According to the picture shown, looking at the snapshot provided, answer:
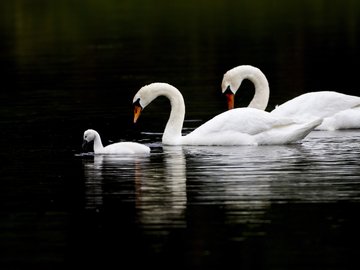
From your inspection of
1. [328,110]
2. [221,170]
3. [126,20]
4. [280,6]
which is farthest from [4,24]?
[221,170]

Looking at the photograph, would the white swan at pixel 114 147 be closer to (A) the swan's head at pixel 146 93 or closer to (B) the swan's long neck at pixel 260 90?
(A) the swan's head at pixel 146 93

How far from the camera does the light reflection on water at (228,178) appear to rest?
14930 mm

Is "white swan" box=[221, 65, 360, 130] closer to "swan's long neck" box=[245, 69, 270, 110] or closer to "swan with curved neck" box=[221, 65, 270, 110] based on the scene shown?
"swan with curved neck" box=[221, 65, 270, 110]

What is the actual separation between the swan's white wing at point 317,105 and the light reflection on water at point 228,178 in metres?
2.05

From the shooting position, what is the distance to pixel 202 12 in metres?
63.3

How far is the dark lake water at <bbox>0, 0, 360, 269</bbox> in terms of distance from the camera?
1286 cm

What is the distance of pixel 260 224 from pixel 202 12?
164 ft

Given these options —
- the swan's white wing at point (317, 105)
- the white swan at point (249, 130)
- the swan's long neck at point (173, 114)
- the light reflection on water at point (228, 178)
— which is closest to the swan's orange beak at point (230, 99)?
the swan's white wing at point (317, 105)

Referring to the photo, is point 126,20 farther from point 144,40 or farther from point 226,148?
point 226,148

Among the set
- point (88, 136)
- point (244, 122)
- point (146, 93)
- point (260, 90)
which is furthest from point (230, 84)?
point (88, 136)

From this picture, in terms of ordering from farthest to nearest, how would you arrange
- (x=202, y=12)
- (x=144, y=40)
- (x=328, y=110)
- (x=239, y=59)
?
1. (x=202, y=12)
2. (x=144, y=40)
3. (x=239, y=59)
4. (x=328, y=110)

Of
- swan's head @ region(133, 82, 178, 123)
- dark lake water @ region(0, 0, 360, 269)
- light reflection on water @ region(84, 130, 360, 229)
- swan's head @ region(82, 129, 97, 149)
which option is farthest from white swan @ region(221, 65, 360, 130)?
swan's head @ region(82, 129, 97, 149)

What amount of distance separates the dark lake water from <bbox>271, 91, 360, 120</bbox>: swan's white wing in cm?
62

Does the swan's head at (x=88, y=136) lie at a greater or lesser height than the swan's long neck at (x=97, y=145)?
greater
